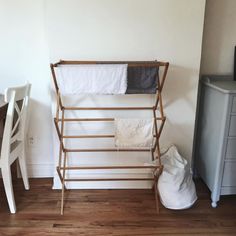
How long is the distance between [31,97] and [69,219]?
1.10 metres

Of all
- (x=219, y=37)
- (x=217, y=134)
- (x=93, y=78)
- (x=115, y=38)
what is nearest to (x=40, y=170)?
(x=93, y=78)

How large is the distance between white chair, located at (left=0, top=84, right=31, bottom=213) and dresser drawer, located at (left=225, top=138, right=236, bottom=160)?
1.55 meters

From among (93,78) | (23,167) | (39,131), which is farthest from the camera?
(39,131)

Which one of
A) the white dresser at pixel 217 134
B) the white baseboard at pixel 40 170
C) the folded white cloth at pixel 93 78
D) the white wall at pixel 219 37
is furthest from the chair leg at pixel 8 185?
the white wall at pixel 219 37

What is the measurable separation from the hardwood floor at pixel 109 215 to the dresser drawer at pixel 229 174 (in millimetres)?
208

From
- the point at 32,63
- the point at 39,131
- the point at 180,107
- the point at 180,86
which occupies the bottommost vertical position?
the point at 39,131

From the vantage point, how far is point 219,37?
87.8 inches

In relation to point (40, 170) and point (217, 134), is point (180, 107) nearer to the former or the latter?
point (217, 134)

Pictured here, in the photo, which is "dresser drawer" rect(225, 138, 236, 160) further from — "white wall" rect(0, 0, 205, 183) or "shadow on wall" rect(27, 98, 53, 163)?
"shadow on wall" rect(27, 98, 53, 163)

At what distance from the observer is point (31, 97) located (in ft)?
7.68

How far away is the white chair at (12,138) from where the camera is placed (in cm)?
177

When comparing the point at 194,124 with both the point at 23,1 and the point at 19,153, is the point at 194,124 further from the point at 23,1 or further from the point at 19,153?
the point at 23,1

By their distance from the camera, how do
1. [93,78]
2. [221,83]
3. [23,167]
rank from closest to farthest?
[93,78] → [221,83] → [23,167]

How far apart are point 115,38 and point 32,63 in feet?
2.55
